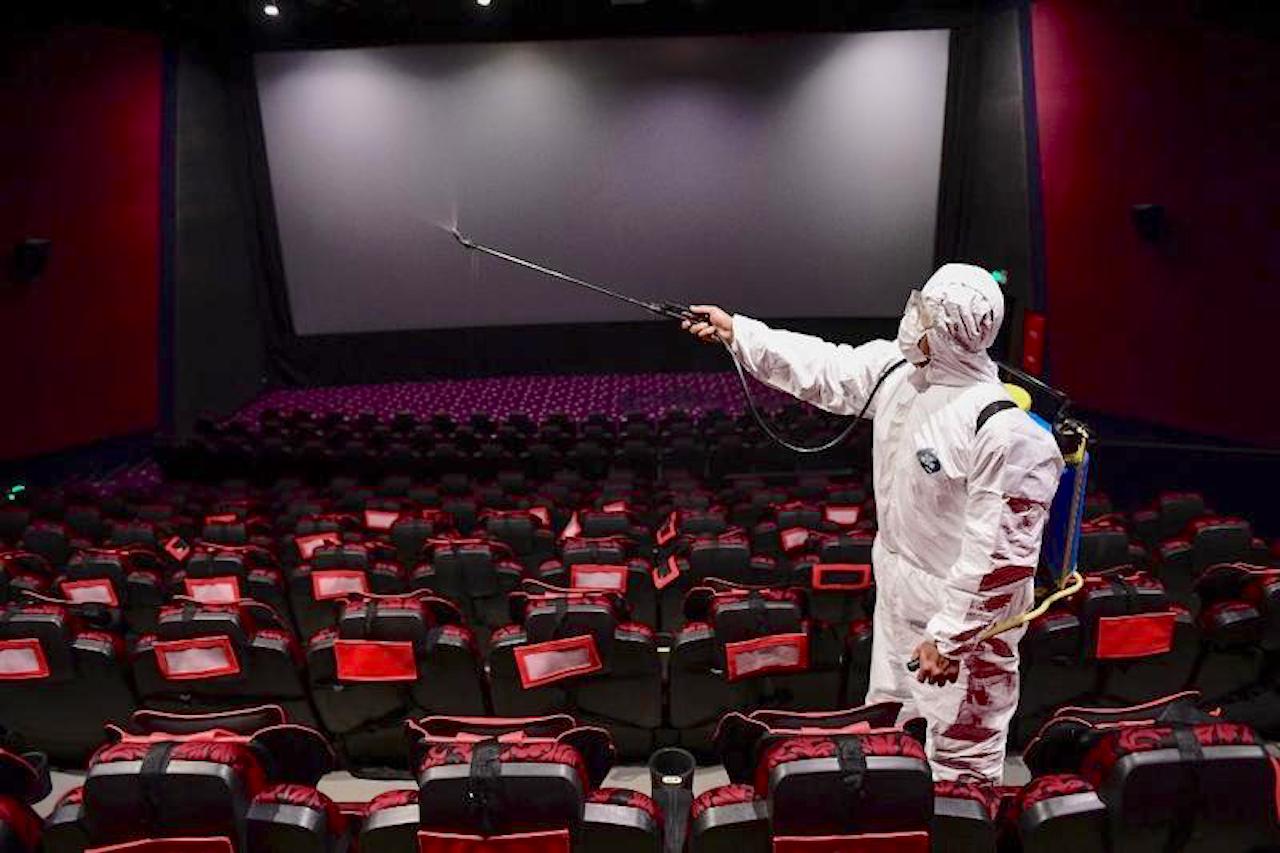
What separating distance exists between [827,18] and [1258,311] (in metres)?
7.03

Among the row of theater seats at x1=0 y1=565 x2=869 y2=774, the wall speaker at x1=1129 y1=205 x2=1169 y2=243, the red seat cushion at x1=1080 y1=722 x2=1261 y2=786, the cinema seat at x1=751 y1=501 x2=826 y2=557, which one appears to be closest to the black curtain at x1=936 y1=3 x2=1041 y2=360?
the wall speaker at x1=1129 y1=205 x2=1169 y2=243

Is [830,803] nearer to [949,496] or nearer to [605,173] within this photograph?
[949,496]

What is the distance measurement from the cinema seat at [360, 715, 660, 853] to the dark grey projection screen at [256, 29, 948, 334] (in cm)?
1208

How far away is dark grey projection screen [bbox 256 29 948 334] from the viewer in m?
12.9

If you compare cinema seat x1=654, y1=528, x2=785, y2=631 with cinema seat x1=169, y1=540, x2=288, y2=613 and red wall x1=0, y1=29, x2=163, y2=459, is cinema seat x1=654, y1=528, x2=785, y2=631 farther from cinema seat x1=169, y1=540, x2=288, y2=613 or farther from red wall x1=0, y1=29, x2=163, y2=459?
red wall x1=0, y1=29, x2=163, y2=459

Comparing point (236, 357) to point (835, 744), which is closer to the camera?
point (835, 744)

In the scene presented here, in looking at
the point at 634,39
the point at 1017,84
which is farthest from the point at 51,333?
the point at 1017,84

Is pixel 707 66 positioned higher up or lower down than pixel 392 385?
higher up

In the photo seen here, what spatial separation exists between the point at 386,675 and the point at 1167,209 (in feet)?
29.2

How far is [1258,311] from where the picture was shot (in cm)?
811

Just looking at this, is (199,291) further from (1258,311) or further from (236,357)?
(1258,311)

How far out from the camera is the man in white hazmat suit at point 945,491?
241 cm

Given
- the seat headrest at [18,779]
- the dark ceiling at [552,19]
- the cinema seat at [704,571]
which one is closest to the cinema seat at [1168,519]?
the cinema seat at [704,571]

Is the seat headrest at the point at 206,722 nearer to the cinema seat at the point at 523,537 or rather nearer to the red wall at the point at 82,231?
the cinema seat at the point at 523,537
